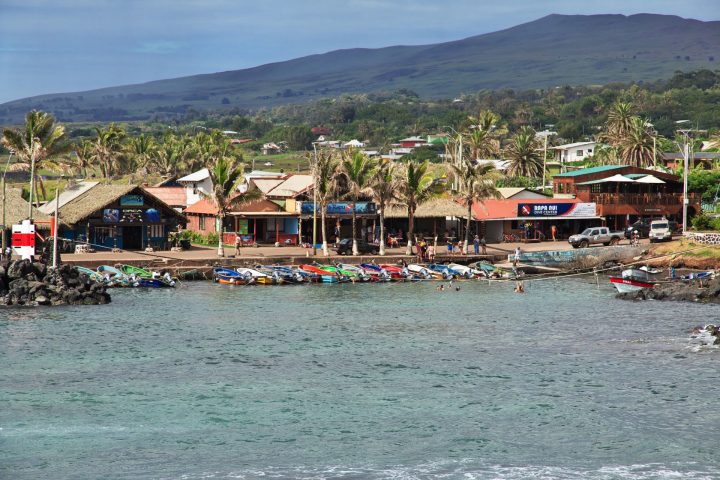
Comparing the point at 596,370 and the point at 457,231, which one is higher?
the point at 457,231

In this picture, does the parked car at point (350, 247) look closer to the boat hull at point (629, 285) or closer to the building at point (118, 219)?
the building at point (118, 219)

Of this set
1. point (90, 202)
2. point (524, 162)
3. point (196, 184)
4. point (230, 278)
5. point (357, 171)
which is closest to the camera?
point (230, 278)

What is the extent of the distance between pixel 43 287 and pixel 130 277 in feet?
28.3

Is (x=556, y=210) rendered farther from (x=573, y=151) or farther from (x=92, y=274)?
(x=573, y=151)

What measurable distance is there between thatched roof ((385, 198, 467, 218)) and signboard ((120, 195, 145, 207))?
68.2 feet

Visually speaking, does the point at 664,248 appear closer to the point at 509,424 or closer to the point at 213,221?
the point at 213,221

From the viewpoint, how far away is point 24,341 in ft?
179

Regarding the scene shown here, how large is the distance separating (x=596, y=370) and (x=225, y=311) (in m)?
25.4

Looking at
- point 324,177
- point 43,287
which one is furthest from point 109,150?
point 43,287

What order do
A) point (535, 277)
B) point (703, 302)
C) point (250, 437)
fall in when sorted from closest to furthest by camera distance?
point (250, 437)
point (703, 302)
point (535, 277)

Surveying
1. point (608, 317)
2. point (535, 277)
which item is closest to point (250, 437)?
point (608, 317)

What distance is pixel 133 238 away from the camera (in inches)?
3388

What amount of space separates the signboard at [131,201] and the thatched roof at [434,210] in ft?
68.2

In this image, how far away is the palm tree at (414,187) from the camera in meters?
85.1
